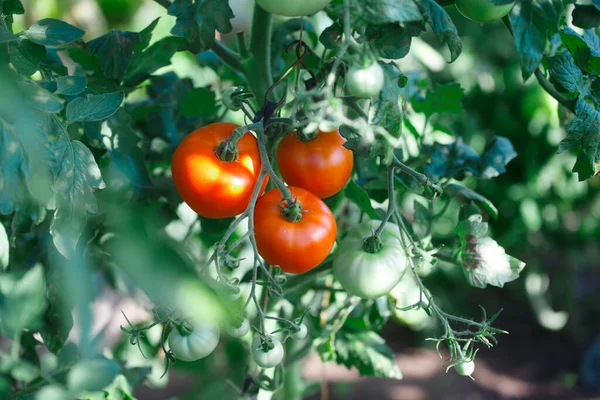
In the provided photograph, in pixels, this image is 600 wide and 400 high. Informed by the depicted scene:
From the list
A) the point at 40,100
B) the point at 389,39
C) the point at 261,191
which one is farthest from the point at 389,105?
the point at 40,100

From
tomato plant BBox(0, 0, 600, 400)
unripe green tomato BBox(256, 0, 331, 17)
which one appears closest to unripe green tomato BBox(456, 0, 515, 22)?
tomato plant BBox(0, 0, 600, 400)

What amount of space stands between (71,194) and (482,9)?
350mm

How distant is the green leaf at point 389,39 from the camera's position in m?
0.46

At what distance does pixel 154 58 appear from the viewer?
0.71m

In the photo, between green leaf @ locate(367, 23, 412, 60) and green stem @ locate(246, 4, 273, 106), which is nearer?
green leaf @ locate(367, 23, 412, 60)

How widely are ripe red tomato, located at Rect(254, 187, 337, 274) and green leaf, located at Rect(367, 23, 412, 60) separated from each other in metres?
0.15

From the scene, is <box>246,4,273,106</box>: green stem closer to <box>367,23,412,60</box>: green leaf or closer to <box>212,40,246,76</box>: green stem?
<box>212,40,246,76</box>: green stem

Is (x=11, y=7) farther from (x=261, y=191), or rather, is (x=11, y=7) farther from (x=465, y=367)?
(x=465, y=367)

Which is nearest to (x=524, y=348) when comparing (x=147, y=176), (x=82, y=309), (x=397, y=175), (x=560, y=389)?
(x=560, y=389)

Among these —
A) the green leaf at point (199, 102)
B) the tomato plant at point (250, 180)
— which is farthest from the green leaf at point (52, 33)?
the green leaf at point (199, 102)

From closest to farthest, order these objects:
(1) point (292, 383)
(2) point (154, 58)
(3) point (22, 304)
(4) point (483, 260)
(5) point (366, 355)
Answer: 1. (3) point (22, 304)
2. (4) point (483, 260)
3. (2) point (154, 58)
4. (5) point (366, 355)
5. (1) point (292, 383)

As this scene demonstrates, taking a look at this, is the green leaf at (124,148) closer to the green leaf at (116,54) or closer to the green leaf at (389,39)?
the green leaf at (116,54)

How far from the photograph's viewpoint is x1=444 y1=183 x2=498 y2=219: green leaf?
2.35ft

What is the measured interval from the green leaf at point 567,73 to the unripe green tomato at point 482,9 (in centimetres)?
10
